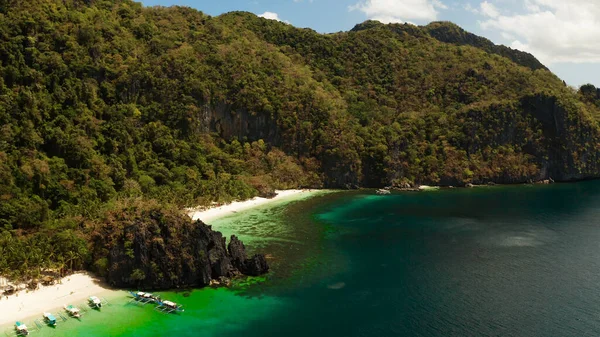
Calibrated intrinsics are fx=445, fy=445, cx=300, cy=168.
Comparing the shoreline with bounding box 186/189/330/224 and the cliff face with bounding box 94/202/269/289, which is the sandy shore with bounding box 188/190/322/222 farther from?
the cliff face with bounding box 94/202/269/289

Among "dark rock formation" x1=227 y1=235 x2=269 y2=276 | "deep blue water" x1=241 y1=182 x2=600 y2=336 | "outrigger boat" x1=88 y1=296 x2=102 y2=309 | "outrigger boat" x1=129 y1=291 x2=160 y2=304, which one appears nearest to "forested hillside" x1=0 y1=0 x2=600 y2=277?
"outrigger boat" x1=88 y1=296 x2=102 y2=309

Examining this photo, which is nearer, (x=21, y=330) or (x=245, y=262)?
(x=21, y=330)

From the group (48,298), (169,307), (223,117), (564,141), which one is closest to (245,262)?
(169,307)

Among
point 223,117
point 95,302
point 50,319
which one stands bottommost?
point 50,319

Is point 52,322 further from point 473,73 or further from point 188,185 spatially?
point 473,73

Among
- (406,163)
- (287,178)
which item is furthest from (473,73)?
(287,178)

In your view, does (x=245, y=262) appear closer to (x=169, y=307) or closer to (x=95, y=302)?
(x=169, y=307)
